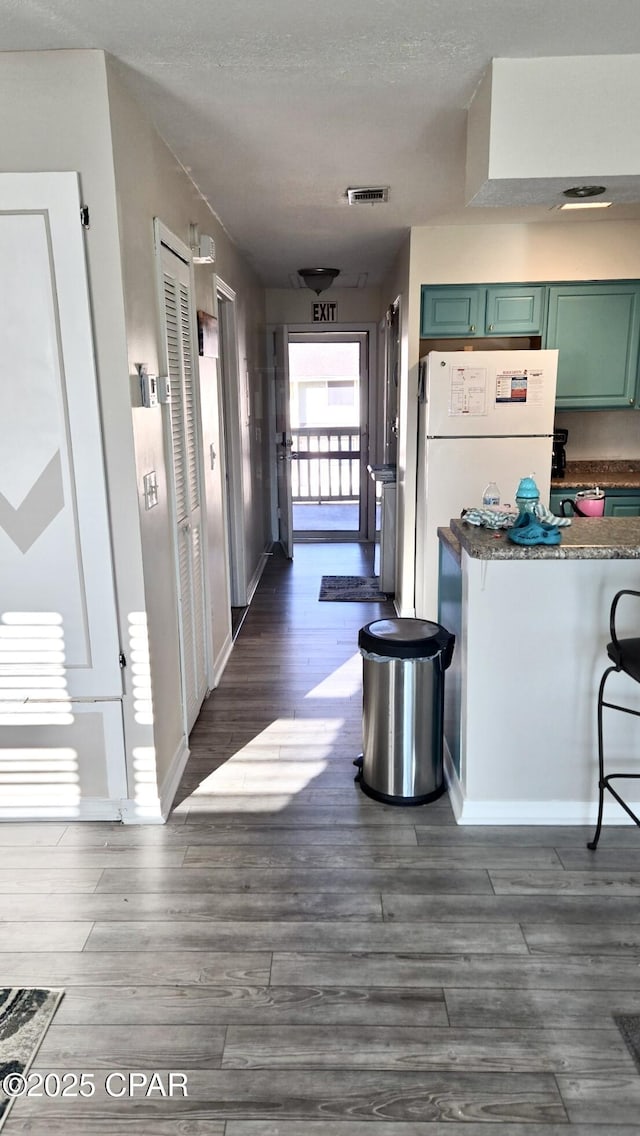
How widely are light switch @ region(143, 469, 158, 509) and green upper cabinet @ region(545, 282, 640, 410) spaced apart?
284cm

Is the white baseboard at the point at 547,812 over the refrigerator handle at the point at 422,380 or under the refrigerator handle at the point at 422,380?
under

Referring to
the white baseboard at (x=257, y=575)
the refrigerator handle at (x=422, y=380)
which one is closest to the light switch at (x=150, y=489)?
the refrigerator handle at (x=422, y=380)

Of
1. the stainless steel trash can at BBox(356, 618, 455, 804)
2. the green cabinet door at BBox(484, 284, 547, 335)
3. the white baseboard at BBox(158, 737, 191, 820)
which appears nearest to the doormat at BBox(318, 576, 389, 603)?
the green cabinet door at BBox(484, 284, 547, 335)

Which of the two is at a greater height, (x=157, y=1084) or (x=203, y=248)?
(x=203, y=248)

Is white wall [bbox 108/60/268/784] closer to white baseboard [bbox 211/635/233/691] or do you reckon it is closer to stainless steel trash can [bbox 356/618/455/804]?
white baseboard [bbox 211/635/233/691]

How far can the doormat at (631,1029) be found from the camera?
169 centimetres

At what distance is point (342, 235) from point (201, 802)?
3.57m

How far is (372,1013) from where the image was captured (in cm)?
180

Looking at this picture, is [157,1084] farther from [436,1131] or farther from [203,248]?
[203,248]

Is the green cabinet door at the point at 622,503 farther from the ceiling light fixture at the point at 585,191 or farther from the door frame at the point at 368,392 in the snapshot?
the door frame at the point at 368,392

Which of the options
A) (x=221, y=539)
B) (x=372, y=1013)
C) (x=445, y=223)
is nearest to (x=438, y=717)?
(x=372, y=1013)

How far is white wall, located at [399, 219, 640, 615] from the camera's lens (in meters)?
4.29

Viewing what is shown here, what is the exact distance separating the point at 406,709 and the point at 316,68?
2.15m

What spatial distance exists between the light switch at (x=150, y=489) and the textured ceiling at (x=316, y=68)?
4.12 feet
